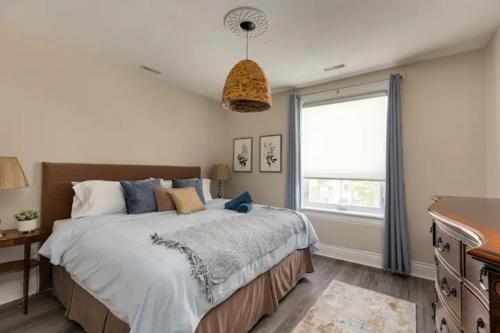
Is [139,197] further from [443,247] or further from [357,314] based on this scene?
[443,247]

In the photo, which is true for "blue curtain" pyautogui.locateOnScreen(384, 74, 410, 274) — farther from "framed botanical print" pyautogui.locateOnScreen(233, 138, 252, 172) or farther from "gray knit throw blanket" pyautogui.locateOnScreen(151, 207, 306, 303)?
"framed botanical print" pyautogui.locateOnScreen(233, 138, 252, 172)

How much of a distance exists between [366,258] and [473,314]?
2.58 meters

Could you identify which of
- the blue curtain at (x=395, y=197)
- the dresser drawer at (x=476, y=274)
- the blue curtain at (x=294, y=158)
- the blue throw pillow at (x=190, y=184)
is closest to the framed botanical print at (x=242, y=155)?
the blue curtain at (x=294, y=158)

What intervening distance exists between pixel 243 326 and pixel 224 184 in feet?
9.93

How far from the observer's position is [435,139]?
278 centimetres

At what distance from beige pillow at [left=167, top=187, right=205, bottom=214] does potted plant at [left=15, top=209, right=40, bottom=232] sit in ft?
3.97

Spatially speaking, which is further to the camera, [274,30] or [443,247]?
[274,30]

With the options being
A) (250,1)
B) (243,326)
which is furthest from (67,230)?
(250,1)

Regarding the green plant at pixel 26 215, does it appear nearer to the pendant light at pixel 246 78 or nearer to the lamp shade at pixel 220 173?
the pendant light at pixel 246 78

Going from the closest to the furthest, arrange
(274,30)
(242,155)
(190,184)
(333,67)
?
(274,30) < (333,67) < (190,184) < (242,155)

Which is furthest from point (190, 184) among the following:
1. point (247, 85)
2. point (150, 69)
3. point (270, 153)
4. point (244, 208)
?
point (247, 85)

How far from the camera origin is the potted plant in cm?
208

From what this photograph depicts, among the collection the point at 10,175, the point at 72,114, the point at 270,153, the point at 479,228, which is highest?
the point at 72,114

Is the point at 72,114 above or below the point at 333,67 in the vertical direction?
below
